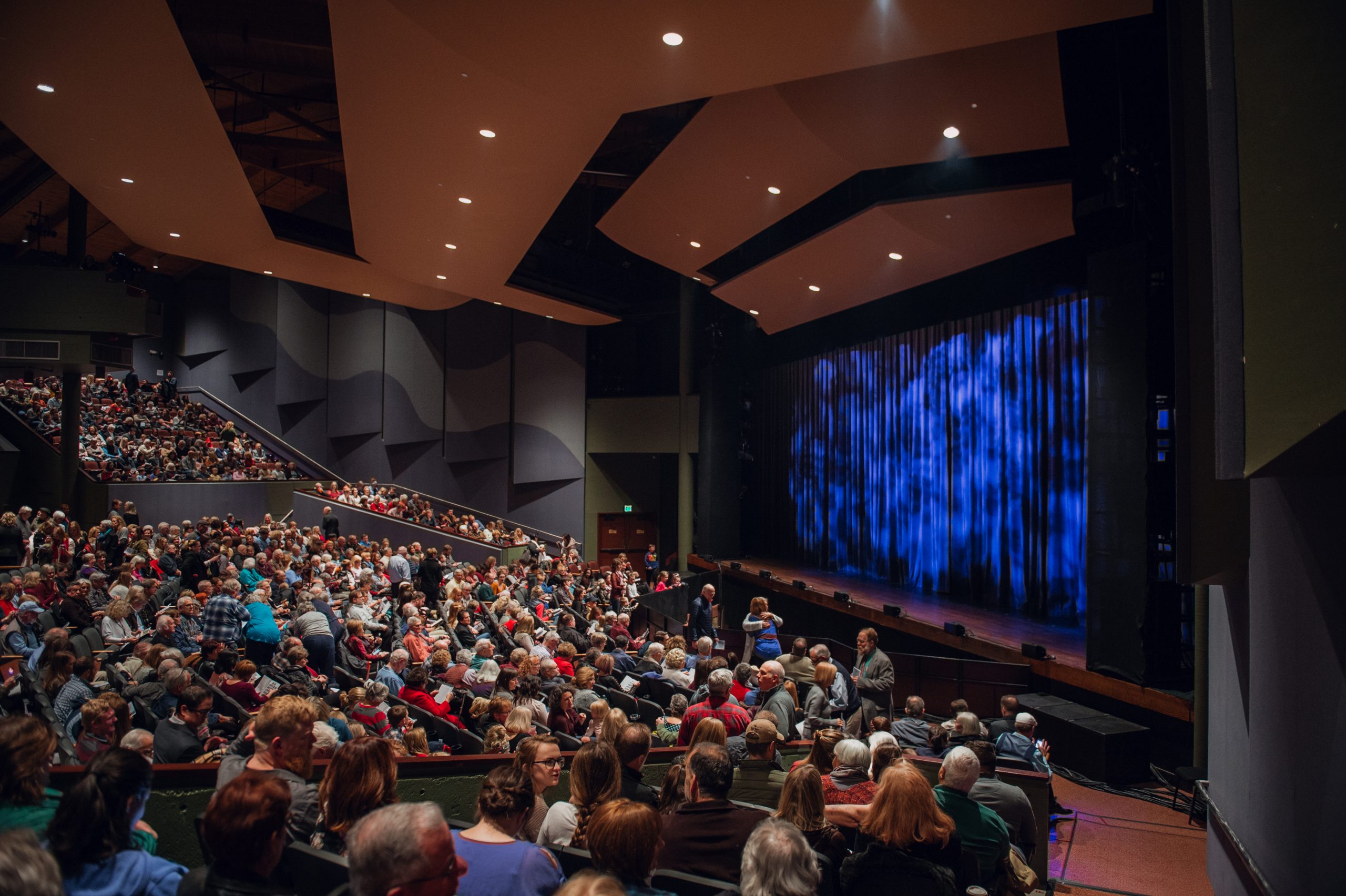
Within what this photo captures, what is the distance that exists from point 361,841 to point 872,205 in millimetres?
9536

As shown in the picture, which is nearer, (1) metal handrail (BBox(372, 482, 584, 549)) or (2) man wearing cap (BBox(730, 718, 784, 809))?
(2) man wearing cap (BBox(730, 718, 784, 809))

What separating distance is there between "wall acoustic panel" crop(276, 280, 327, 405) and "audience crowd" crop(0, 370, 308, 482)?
66.9 inches

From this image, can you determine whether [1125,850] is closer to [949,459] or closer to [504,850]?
[504,850]

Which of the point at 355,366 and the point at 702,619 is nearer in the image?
the point at 702,619

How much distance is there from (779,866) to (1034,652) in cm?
770

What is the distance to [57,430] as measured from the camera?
1745cm

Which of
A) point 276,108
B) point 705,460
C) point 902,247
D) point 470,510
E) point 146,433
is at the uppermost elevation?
point 276,108

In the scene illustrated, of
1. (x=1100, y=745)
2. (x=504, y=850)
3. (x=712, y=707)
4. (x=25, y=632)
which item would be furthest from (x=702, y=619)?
(x=504, y=850)

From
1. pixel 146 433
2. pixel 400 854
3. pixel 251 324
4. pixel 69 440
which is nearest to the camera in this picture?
pixel 400 854

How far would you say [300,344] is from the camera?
2222 cm

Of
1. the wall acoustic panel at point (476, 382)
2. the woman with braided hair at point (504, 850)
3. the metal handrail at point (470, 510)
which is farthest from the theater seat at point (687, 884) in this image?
the wall acoustic panel at point (476, 382)

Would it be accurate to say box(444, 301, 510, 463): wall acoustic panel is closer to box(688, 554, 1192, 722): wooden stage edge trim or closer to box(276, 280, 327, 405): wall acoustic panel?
box(276, 280, 327, 405): wall acoustic panel

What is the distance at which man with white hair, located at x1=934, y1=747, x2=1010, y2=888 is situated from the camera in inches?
128

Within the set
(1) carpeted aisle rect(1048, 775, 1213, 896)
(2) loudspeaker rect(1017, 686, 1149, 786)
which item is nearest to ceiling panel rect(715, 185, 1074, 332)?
(2) loudspeaker rect(1017, 686, 1149, 786)
